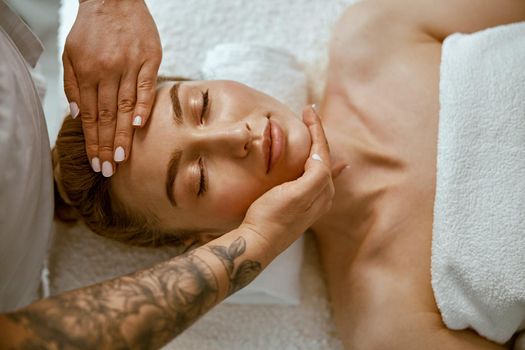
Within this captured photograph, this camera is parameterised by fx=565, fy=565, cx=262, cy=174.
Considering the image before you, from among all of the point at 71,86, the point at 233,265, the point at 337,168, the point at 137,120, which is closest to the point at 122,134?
the point at 137,120

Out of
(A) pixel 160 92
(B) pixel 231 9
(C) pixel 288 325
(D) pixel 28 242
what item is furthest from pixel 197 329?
(B) pixel 231 9

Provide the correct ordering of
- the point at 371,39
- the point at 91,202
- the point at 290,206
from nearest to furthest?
the point at 290,206 → the point at 91,202 → the point at 371,39

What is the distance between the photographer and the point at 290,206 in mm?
1100

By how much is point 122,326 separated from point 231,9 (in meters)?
1.13

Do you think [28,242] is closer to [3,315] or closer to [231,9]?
[3,315]

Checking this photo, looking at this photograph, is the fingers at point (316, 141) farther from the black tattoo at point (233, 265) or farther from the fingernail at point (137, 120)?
the fingernail at point (137, 120)

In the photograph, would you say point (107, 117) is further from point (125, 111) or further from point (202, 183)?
point (202, 183)

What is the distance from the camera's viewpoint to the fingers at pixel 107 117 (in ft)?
3.71

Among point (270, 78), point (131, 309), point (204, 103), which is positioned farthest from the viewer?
point (270, 78)

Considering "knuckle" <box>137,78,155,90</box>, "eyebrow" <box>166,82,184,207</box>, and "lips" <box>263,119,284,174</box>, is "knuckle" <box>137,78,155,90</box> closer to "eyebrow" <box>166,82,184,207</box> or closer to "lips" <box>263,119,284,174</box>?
"eyebrow" <box>166,82,184,207</box>

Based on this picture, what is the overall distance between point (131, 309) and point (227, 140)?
415mm

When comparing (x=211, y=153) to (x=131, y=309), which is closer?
(x=131, y=309)

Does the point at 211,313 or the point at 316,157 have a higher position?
the point at 316,157

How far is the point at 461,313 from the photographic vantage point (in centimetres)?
124
